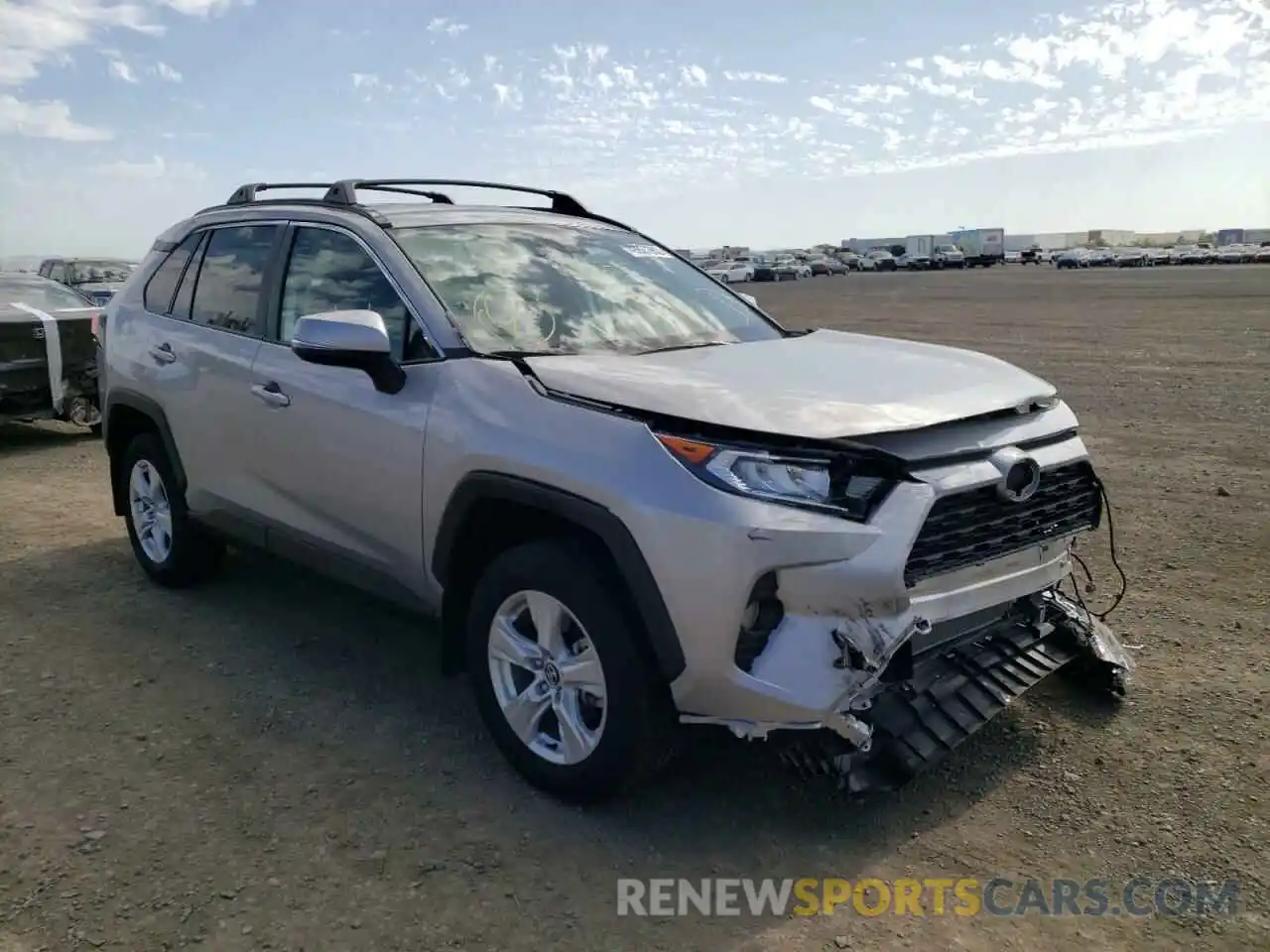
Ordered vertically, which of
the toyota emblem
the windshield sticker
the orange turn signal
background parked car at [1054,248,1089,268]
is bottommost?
the toyota emblem

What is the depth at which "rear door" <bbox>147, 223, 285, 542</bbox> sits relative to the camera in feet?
15.1

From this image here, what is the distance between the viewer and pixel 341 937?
2775mm

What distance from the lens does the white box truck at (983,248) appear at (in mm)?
84875

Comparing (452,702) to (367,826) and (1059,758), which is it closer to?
(367,826)

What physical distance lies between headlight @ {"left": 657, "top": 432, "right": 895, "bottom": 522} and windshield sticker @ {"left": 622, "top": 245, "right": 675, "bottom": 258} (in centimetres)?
199

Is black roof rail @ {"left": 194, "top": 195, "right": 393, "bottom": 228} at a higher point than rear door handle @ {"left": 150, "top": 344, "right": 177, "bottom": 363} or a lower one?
higher

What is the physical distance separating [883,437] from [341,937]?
197 cm

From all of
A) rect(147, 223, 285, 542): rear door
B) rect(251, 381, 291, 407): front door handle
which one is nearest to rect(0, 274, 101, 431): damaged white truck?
rect(147, 223, 285, 542): rear door

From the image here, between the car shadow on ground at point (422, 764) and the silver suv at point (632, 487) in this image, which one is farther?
the car shadow on ground at point (422, 764)

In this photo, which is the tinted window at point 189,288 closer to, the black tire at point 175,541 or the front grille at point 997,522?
the black tire at point 175,541

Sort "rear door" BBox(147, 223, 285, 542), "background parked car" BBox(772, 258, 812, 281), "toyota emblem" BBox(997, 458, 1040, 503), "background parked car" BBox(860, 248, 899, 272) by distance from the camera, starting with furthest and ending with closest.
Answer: "background parked car" BBox(860, 248, 899, 272) → "background parked car" BBox(772, 258, 812, 281) → "rear door" BBox(147, 223, 285, 542) → "toyota emblem" BBox(997, 458, 1040, 503)

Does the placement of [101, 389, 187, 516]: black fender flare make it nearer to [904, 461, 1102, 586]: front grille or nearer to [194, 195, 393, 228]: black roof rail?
[194, 195, 393, 228]: black roof rail

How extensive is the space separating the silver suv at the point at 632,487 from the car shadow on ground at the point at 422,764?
0.23m

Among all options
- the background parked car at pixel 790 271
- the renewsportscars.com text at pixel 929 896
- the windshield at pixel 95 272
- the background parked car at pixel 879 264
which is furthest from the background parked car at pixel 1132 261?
the renewsportscars.com text at pixel 929 896
